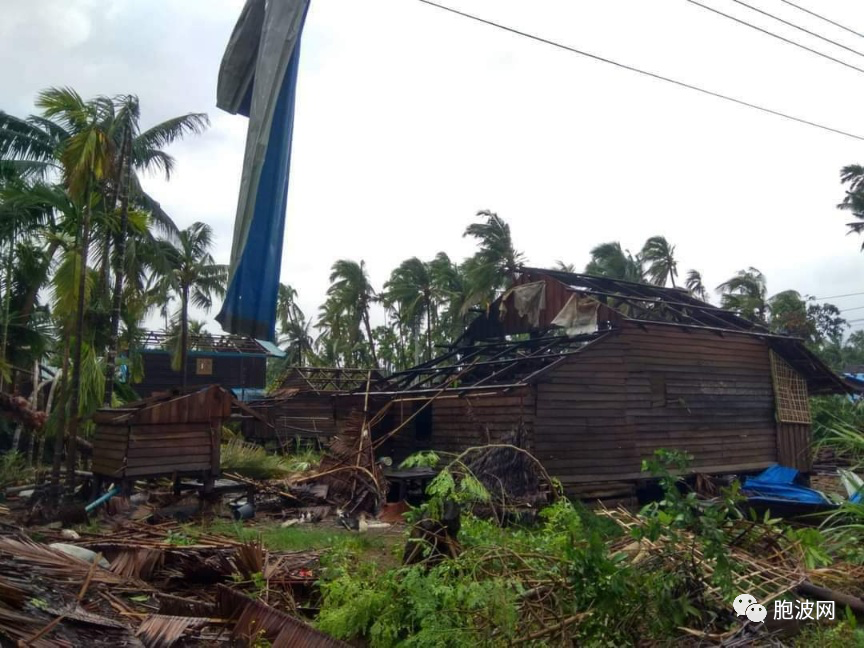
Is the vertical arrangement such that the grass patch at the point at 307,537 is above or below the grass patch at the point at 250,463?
below

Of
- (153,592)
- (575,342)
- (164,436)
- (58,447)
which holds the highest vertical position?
(575,342)

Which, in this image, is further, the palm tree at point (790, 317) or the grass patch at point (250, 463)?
the palm tree at point (790, 317)

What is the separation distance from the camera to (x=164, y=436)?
1177cm

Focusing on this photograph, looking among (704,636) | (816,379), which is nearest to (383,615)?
(704,636)

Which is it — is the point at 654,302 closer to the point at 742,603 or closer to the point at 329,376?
the point at 742,603

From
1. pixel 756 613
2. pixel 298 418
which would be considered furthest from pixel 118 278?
pixel 756 613

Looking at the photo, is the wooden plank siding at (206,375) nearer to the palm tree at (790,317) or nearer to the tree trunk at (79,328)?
the tree trunk at (79,328)

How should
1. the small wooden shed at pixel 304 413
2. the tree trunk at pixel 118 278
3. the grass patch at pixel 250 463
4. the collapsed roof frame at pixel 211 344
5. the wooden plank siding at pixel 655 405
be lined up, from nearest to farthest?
the tree trunk at pixel 118 278, the wooden plank siding at pixel 655 405, the grass patch at pixel 250 463, the small wooden shed at pixel 304 413, the collapsed roof frame at pixel 211 344

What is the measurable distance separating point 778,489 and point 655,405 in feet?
10.2

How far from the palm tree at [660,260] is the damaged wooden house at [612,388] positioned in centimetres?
1999

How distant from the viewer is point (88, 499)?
40.6ft

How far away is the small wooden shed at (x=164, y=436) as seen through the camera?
448 inches

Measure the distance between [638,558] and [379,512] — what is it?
8.72 m

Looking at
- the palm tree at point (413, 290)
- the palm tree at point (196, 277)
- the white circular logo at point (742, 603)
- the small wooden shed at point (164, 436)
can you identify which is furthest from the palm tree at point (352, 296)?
the white circular logo at point (742, 603)
